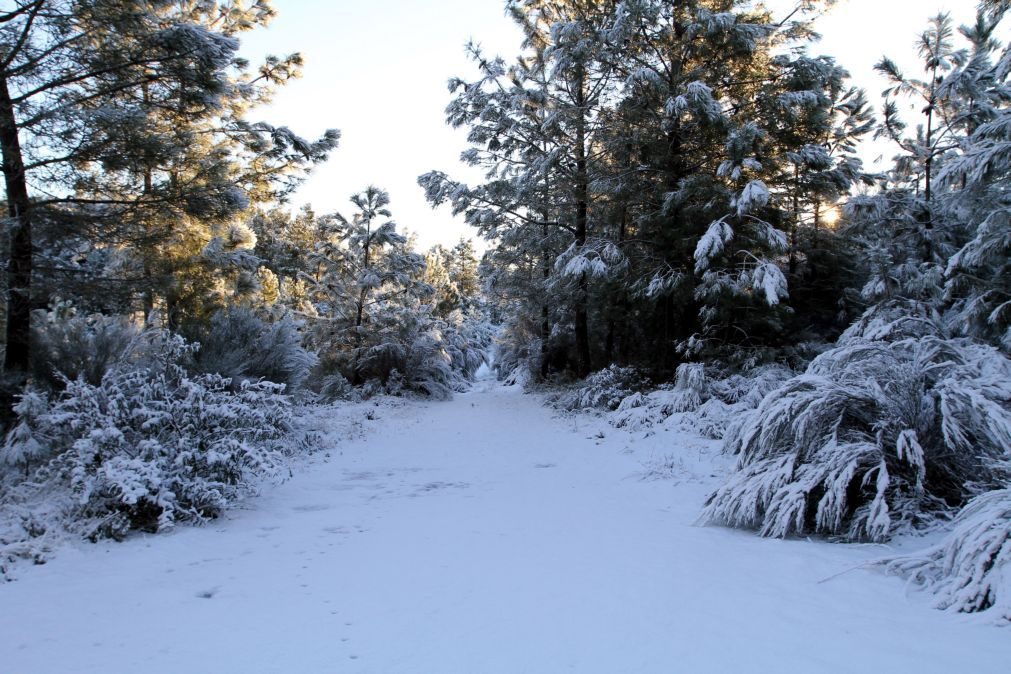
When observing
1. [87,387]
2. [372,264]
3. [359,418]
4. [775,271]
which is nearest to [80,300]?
[87,387]

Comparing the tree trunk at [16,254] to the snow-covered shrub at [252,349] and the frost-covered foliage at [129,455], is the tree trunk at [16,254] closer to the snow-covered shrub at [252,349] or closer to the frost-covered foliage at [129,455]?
the frost-covered foliage at [129,455]

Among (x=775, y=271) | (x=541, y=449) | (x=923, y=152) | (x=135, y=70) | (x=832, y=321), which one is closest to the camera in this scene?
(x=135, y=70)

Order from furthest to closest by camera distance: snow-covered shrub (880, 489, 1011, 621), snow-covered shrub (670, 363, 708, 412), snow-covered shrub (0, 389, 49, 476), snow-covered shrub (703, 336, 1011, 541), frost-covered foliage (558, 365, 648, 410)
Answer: frost-covered foliage (558, 365, 648, 410) < snow-covered shrub (670, 363, 708, 412) < snow-covered shrub (0, 389, 49, 476) < snow-covered shrub (703, 336, 1011, 541) < snow-covered shrub (880, 489, 1011, 621)

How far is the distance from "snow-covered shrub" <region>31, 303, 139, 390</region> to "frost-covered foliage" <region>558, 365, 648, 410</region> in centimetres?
879

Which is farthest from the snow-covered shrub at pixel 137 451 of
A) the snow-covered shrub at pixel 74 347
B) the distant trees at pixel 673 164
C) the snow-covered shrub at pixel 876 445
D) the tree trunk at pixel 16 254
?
the distant trees at pixel 673 164

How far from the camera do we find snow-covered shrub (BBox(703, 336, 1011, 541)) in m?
3.78

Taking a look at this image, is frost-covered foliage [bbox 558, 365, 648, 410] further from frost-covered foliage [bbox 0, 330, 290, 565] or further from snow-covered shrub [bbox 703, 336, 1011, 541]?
frost-covered foliage [bbox 0, 330, 290, 565]

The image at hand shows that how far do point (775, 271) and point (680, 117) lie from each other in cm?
446

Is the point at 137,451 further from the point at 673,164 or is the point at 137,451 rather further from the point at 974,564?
the point at 673,164

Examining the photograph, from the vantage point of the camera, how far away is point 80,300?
6578 mm

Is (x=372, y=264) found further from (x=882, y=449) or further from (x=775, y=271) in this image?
(x=882, y=449)

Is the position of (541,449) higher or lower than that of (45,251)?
lower

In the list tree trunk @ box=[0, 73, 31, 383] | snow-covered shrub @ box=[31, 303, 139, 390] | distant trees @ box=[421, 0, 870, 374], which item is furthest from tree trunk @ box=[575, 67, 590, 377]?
tree trunk @ box=[0, 73, 31, 383]

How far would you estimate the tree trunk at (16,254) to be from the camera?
583 cm
